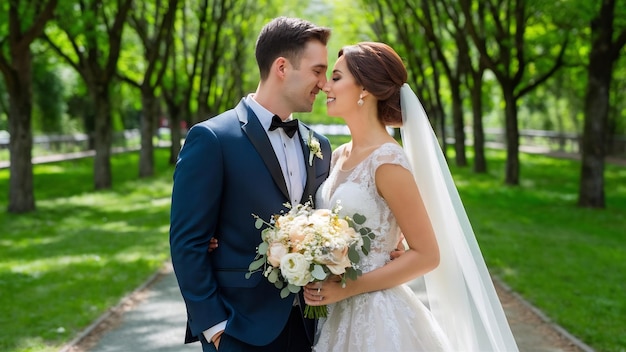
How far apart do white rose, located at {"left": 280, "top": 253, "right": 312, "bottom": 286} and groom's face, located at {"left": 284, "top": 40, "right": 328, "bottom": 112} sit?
2.72ft

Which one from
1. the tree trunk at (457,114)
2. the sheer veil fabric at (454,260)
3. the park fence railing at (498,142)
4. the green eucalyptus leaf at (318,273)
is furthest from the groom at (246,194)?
the tree trunk at (457,114)

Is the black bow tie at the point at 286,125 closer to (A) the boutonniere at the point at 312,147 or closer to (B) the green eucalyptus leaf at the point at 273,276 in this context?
(A) the boutonniere at the point at 312,147

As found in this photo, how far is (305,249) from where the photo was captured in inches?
144

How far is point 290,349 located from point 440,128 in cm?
3474

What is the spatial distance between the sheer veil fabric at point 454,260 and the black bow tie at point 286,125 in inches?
22.9

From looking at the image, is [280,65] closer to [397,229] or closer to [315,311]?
[397,229]

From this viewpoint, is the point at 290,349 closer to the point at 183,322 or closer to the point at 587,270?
the point at 183,322

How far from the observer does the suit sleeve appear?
12.8ft

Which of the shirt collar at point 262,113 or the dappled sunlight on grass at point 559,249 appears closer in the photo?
the shirt collar at point 262,113

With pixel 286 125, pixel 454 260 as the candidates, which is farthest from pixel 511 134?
pixel 286 125

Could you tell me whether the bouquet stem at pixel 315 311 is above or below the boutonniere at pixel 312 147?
below

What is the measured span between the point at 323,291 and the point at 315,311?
0.61 ft

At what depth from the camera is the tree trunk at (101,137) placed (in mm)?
26125

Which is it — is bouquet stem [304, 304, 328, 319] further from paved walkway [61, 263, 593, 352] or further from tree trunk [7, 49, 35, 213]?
tree trunk [7, 49, 35, 213]
